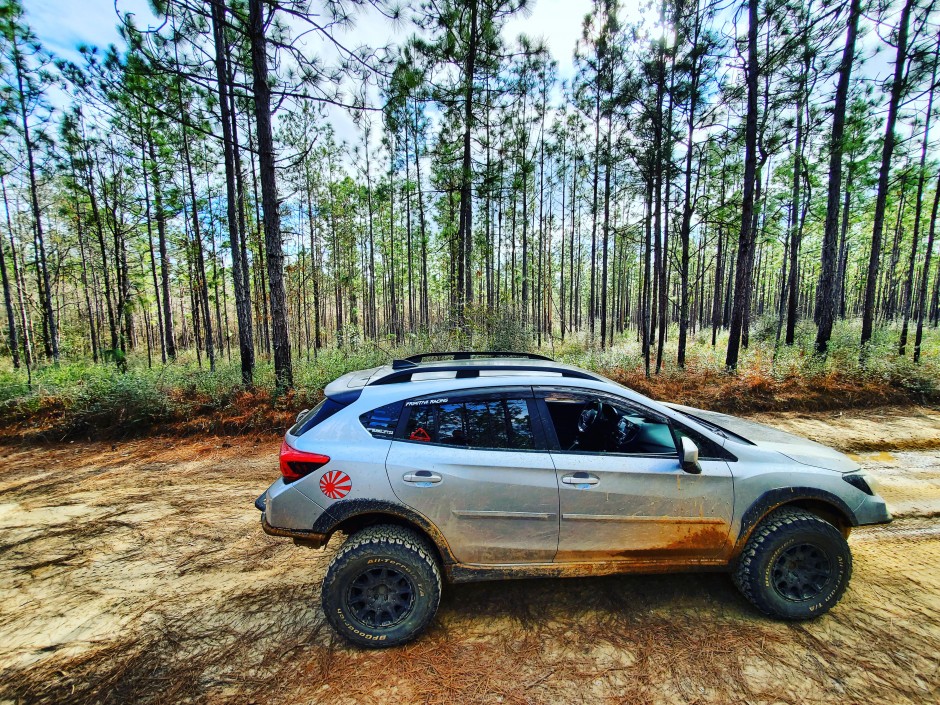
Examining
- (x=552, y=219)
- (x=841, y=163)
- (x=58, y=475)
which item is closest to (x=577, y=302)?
(x=552, y=219)

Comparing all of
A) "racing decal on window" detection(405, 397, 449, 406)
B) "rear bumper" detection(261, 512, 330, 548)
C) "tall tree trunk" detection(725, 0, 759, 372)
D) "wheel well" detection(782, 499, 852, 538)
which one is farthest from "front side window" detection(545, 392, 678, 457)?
"tall tree trunk" detection(725, 0, 759, 372)

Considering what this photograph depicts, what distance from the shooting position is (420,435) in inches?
100.0

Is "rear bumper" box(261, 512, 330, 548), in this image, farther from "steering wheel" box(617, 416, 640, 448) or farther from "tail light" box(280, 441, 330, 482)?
"steering wheel" box(617, 416, 640, 448)

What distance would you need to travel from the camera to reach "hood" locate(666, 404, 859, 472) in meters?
2.66

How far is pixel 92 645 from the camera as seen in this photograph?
2.37 m

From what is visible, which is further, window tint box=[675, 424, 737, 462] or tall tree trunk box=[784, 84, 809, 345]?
tall tree trunk box=[784, 84, 809, 345]

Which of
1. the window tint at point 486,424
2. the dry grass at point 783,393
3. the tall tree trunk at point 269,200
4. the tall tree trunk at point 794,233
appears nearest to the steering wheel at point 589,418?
the window tint at point 486,424

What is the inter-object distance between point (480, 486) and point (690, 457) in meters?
1.38

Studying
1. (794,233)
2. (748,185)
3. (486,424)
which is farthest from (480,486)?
Answer: (794,233)

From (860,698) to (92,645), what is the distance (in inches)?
180

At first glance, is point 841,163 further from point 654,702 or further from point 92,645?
point 92,645

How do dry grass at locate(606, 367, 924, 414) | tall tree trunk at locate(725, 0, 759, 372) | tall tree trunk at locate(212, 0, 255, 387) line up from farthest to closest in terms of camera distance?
tall tree trunk at locate(725, 0, 759, 372) → tall tree trunk at locate(212, 0, 255, 387) → dry grass at locate(606, 367, 924, 414)

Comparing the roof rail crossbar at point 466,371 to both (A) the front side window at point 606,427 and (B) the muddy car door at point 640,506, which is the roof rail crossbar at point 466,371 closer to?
(A) the front side window at point 606,427

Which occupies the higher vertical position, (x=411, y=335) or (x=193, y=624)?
(x=411, y=335)
